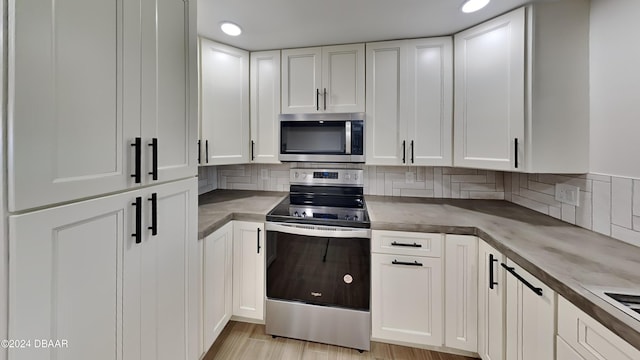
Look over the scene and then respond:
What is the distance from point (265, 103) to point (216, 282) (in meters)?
1.42

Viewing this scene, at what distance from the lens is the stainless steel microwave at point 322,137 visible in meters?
2.07

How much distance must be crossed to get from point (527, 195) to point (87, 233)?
2462 millimetres

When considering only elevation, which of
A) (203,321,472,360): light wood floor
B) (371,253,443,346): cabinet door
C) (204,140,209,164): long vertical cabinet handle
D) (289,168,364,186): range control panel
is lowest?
(203,321,472,360): light wood floor

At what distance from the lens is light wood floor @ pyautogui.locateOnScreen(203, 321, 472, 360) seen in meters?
1.72

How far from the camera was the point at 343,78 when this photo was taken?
2.10m

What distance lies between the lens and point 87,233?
2.49ft

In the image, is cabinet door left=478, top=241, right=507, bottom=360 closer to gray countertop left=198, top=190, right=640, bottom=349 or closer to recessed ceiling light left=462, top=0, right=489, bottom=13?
gray countertop left=198, top=190, right=640, bottom=349

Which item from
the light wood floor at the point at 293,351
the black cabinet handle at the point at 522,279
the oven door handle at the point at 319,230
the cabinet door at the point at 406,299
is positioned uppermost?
the oven door handle at the point at 319,230

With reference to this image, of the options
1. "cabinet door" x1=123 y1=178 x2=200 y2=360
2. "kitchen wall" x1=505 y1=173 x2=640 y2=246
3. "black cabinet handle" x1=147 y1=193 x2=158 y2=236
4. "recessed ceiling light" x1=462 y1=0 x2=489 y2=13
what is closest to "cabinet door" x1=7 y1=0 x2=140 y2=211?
"black cabinet handle" x1=147 y1=193 x2=158 y2=236

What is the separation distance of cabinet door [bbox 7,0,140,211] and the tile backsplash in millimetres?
1660

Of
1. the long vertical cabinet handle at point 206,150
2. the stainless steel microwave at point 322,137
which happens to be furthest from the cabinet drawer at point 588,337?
the long vertical cabinet handle at point 206,150

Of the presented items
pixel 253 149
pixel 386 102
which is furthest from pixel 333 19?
pixel 253 149

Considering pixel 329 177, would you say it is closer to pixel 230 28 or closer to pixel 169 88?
pixel 230 28

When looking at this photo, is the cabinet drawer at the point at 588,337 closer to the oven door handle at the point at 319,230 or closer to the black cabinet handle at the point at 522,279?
the black cabinet handle at the point at 522,279
